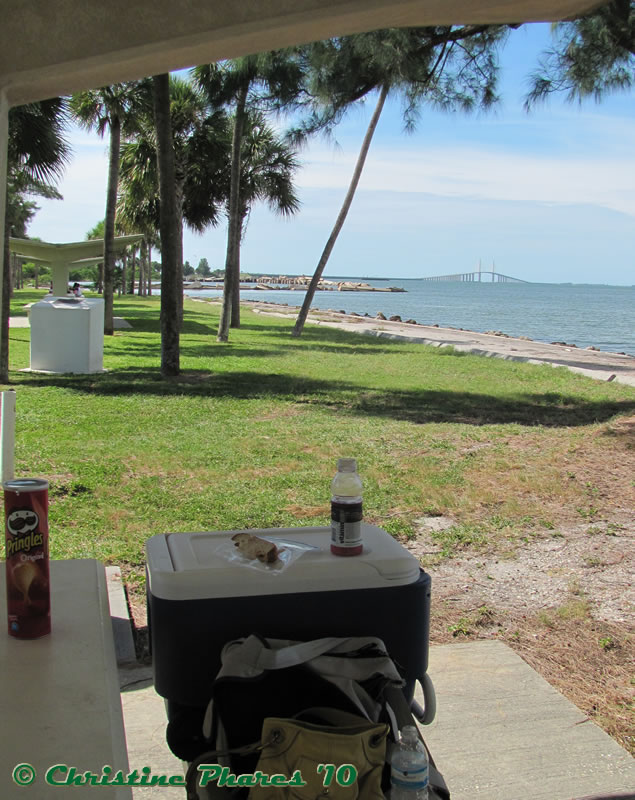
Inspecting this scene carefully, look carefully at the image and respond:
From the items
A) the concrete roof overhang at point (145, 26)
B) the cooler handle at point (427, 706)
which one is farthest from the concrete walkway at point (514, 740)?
the concrete roof overhang at point (145, 26)

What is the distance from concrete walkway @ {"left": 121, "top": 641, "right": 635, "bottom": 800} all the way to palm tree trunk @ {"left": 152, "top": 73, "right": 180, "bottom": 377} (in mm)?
9491

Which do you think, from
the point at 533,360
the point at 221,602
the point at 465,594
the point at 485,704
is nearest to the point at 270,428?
the point at 465,594

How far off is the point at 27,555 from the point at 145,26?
74.9 inches

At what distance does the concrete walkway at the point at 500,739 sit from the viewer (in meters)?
2.61

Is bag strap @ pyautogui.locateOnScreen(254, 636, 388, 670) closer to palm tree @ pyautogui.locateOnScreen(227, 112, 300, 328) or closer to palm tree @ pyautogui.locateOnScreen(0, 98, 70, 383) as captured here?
palm tree @ pyautogui.locateOnScreen(0, 98, 70, 383)

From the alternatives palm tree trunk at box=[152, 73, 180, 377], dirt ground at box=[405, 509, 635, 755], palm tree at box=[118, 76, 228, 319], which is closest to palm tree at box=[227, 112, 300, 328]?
palm tree at box=[118, 76, 228, 319]

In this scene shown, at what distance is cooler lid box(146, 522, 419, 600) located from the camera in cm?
198

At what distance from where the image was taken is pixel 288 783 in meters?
1.62

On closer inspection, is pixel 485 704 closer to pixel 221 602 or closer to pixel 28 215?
pixel 221 602

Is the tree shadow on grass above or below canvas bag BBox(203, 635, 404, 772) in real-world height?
below

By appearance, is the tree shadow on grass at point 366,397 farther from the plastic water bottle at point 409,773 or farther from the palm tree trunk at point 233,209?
the plastic water bottle at point 409,773

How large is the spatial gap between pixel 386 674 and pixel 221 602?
44 cm

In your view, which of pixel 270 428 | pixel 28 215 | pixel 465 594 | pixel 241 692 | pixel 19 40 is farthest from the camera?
pixel 28 215

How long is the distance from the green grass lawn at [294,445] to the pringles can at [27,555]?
2.70 meters
